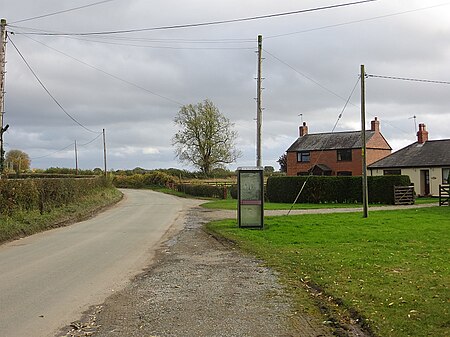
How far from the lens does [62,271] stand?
37.5 ft

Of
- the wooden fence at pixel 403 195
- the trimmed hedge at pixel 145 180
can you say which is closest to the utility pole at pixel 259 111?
the wooden fence at pixel 403 195

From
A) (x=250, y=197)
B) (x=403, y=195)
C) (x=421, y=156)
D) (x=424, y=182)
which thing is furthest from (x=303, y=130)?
(x=250, y=197)

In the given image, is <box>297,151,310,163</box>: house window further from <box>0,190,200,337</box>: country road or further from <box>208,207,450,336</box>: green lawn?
<box>0,190,200,337</box>: country road

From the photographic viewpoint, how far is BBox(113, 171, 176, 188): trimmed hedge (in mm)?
85188

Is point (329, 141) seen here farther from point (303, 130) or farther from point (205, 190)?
point (205, 190)

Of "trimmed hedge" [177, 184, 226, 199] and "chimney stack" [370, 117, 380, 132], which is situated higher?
"chimney stack" [370, 117, 380, 132]

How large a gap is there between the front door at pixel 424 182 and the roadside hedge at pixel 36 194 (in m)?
28.3

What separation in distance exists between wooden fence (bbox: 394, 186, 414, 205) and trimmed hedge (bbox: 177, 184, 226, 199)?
1836 cm

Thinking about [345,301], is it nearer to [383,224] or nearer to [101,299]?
[101,299]

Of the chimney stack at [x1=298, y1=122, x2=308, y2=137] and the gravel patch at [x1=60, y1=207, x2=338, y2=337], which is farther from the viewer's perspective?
the chimney stack at [x1=298, y1=122, x2=308, y2=137]

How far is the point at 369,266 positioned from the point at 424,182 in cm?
3700

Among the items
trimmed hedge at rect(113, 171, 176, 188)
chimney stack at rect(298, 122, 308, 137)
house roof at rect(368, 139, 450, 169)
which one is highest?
chimney stack at rect(298, 122, 308, 137)

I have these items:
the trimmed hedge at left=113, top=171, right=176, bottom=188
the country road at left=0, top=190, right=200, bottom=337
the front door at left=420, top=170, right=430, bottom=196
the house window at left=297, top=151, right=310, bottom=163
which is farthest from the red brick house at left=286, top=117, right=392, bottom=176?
the country road at left=0, top=190, right=200, bottom=337

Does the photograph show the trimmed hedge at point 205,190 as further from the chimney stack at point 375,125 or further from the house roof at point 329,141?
the chimney stack at point 375,125
